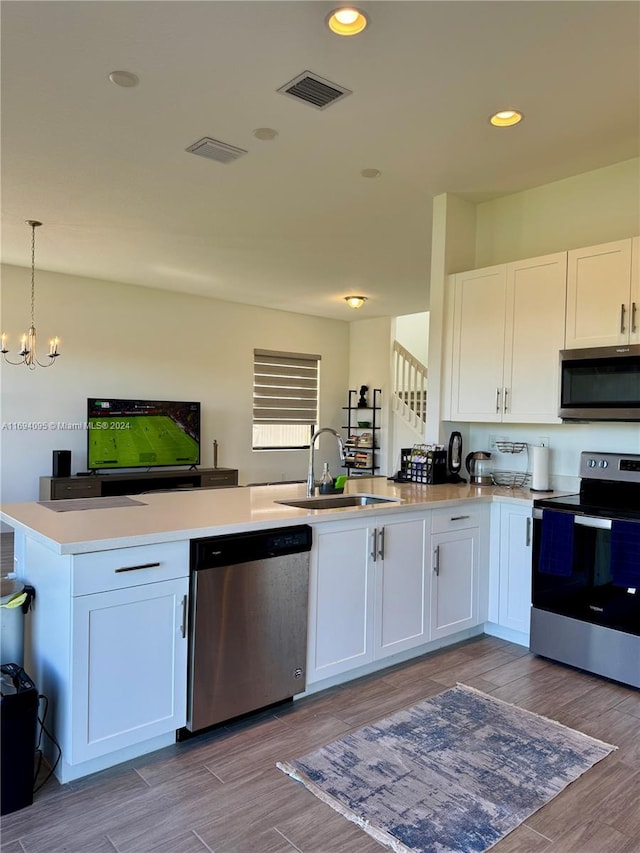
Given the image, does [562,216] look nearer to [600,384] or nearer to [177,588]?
[600,384]

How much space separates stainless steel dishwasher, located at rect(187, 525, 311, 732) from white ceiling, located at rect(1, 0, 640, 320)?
205 centimetres

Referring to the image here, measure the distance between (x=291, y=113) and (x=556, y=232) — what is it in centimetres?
196

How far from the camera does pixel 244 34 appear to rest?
2.32 metres

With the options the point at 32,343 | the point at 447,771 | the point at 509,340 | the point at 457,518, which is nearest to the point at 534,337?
the point at 509,340

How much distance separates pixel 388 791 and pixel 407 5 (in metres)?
2.84

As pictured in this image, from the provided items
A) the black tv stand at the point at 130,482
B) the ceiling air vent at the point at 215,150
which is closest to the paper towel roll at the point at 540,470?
the ceiling air vent at the point at 215,150

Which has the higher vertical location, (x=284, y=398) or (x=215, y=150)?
(x=215, y=150)

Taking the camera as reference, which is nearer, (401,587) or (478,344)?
(401,587)

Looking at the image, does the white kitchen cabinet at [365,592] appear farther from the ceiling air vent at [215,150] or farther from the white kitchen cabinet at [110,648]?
the ceiling air vent at [215,150]

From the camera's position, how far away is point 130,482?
643 centimetres

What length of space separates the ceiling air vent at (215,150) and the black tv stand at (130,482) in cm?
305

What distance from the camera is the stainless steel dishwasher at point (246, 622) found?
225 centimetres

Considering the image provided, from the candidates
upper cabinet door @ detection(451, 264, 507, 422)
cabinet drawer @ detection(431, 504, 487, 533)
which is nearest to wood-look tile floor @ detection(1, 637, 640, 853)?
cabinet drawer @ detection(431, 504, 487, 533)

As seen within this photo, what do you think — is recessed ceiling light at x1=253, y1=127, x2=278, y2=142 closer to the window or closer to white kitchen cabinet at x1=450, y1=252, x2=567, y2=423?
white kitchen cabinet at x1=450, y1=252, x2=567, y2=423
